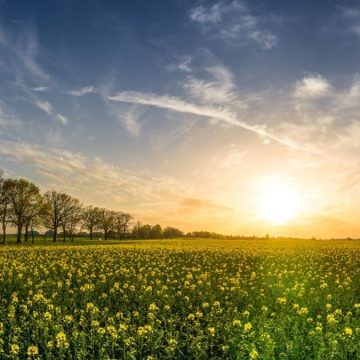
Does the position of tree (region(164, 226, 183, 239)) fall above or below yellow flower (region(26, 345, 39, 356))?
below

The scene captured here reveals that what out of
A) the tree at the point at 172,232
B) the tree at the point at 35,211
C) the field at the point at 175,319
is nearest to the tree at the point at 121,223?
the tree at the point at 172,232

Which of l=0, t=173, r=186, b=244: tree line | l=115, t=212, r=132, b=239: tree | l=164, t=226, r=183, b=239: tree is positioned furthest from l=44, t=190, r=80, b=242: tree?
l=164, t=226, r=183, b=239: tree

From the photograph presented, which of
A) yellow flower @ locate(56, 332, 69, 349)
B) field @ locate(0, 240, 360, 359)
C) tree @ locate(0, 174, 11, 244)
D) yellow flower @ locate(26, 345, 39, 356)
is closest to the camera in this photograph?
yellow flower @ locate(26, 345, 39, 356)

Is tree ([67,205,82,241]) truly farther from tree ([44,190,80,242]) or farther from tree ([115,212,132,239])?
tree ([115,212,132,239])

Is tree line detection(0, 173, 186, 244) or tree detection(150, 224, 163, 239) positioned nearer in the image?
tree line detection(0, 173, 186, 244)

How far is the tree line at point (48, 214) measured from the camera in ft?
236

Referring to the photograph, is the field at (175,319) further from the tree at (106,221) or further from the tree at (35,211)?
the tree at (106,221)

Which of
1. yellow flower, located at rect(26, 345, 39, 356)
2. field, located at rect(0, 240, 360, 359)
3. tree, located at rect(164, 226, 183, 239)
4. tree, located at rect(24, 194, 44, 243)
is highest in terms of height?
tree, located at rect(24, 194, 44, 243)

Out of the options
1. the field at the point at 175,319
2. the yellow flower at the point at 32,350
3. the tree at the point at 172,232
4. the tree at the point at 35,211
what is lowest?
the tree at the point at 172,232

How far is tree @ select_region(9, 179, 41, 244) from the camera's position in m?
72.2

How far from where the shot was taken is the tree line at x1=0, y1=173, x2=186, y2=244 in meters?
71.9

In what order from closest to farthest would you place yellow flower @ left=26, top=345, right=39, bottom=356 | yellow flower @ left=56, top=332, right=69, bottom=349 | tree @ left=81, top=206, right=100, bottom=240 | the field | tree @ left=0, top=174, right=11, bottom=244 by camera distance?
1. yellow flower @ left=26, top=345, right=39, bottom=356
2. yellow flower @ left=56, top=332, right=69, bottom=349
3. the field
4. tree @ left=0, top=174, right=11, bottom=244
5. tree @ left=81, top=206, right=100, bottom=240

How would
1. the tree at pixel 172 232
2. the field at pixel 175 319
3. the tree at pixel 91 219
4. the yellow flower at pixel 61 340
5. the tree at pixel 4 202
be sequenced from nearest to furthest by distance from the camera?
the yellow flower at pixel 61 340
the field at pixel 175 319
the tree at pixel 4 202
the tree at pixel 91 219
the tree at pixel 172 232

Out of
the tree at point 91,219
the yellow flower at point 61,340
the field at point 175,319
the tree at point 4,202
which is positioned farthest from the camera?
the tree at point 91,219
